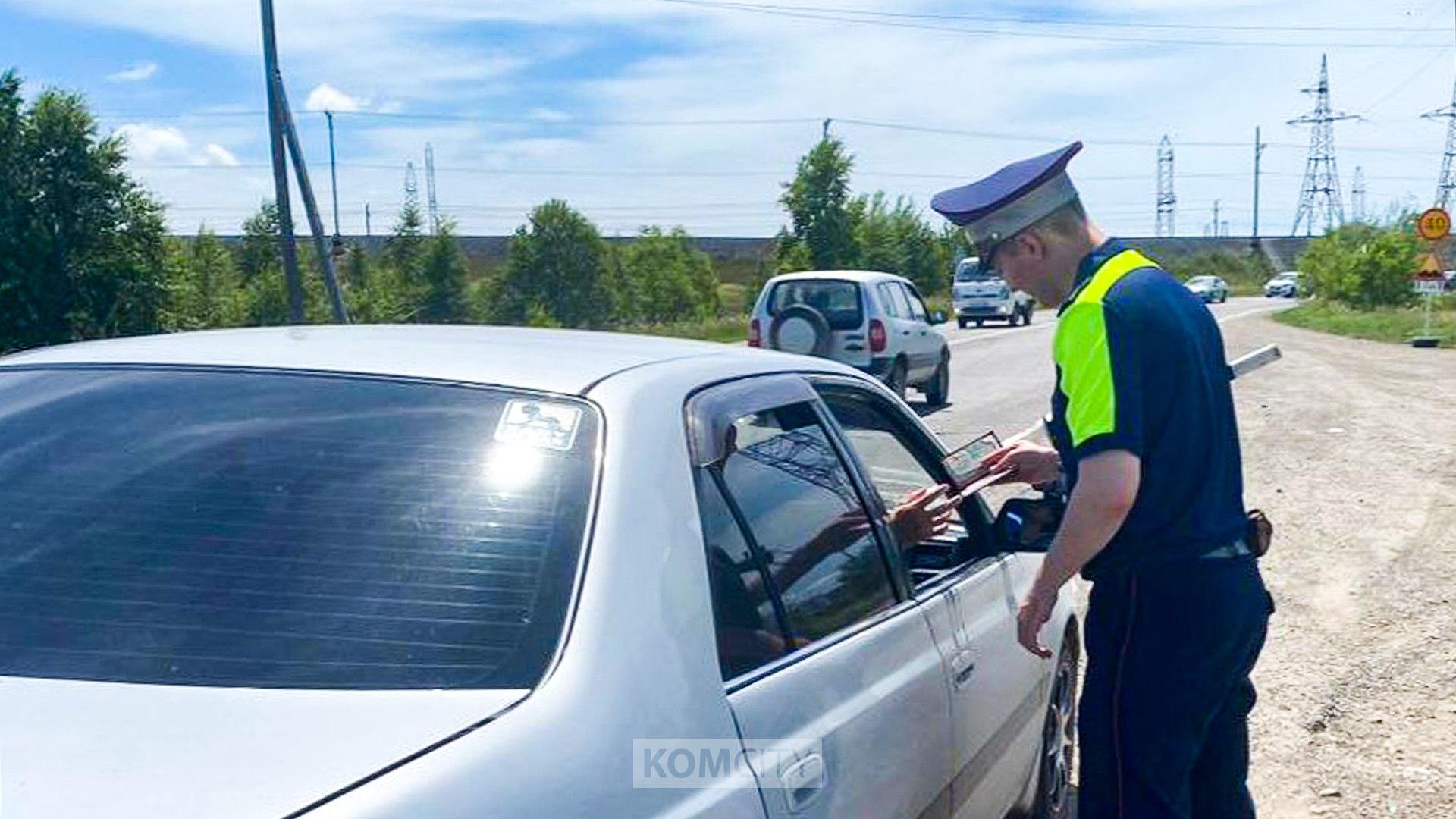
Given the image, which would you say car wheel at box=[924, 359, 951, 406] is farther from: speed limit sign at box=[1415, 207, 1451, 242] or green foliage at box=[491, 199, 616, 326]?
green foliage at box=[491, 199, 616, 326]

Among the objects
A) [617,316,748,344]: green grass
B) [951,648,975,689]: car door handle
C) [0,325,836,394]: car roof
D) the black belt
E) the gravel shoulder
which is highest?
[0,325,836,394]: car roof

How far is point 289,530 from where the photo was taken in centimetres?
224

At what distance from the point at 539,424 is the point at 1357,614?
6.15 meters

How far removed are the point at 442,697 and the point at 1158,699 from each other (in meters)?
1.84

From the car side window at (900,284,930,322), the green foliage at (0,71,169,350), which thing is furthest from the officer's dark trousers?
the green foliage at (0,71,169,350)

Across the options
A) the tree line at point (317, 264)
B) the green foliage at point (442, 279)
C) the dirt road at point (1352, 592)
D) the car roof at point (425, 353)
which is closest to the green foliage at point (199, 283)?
the tree line at point (317, 264)

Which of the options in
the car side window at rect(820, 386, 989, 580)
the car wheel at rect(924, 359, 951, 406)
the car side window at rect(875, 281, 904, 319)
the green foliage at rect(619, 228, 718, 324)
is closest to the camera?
the car side window at rect(820, 386, 989, 580)

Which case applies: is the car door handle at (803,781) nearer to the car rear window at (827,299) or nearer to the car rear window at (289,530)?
the car rear window at (289,530)

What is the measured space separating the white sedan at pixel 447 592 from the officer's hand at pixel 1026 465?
0.75 meters

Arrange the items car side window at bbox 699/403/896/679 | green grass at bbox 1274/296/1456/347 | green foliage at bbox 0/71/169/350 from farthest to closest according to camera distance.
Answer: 1. green grass at bbox 1274/296/1456/347
2. green foliage at bbox 0/71/169/350
3. car side window at bbox 699/403/896/679

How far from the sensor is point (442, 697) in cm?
190

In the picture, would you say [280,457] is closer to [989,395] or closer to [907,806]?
[907,806]

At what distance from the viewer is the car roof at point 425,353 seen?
2609 mm

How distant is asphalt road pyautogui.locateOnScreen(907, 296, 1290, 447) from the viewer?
16.5 m
